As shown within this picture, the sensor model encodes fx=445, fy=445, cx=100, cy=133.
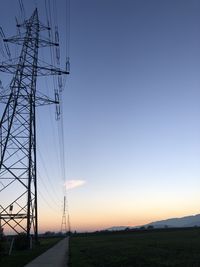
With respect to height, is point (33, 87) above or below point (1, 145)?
above

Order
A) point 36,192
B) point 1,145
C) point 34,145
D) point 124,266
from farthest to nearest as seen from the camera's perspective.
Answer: point 36,192 < point 34,145 < point 1,145 < point 124,266

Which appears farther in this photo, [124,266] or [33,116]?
[33,116]

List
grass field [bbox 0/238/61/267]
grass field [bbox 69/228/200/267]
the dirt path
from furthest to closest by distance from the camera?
the dirt path
grass field [bbox 69/228/200/267]
grass field [bbox 0/238/61/267]

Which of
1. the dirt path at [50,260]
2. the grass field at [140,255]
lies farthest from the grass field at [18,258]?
the grass field at [140,255]

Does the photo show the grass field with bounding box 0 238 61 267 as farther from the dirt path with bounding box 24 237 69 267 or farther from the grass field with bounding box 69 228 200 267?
the grass field with bounding box 69 228 200 267

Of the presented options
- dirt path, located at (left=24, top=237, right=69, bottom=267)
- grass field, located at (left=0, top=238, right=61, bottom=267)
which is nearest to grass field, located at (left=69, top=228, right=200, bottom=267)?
dirt path, located at (left=24, top=237, right=69, bottom=267)

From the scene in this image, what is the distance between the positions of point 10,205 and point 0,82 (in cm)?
1083

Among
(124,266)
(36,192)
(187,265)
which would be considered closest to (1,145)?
(36,192)

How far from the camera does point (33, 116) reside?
41.5 meters

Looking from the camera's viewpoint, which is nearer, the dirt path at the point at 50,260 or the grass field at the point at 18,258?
the grass field at the point at 18,258

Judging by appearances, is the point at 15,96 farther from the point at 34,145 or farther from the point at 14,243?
the point at 14,243

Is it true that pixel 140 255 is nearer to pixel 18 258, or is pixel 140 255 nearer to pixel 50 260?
pixel 50 260

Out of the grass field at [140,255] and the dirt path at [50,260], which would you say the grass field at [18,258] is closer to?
the dirt path at [50,260]

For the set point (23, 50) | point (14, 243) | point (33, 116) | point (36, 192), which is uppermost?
point (23, 50)
